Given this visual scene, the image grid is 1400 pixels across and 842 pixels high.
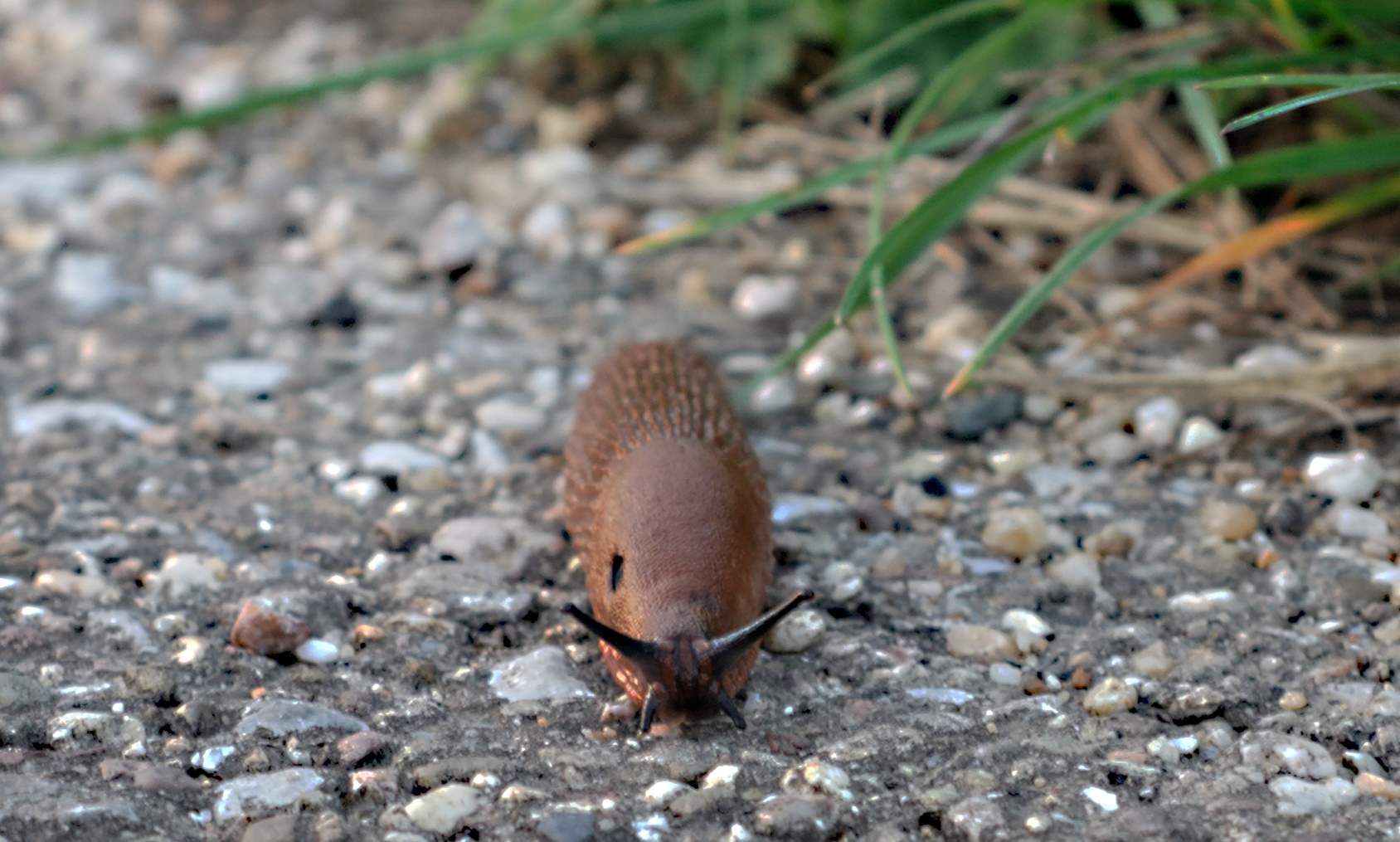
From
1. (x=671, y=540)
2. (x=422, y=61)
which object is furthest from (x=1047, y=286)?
(x=422, y=61)

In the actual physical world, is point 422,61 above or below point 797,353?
above

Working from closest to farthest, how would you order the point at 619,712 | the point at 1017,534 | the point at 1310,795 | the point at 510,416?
the point at 1310,795 → the point at 619,712 → the point at 1017,534 → the point at 510,416

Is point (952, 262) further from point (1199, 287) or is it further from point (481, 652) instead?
point (481, 652)

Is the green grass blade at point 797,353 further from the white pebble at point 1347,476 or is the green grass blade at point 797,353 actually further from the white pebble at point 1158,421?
the white pebble at point 1347,476

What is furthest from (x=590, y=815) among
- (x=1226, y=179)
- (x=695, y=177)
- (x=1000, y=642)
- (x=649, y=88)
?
(x=649, y=88)

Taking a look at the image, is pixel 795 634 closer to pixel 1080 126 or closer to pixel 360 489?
pixel 360 489
